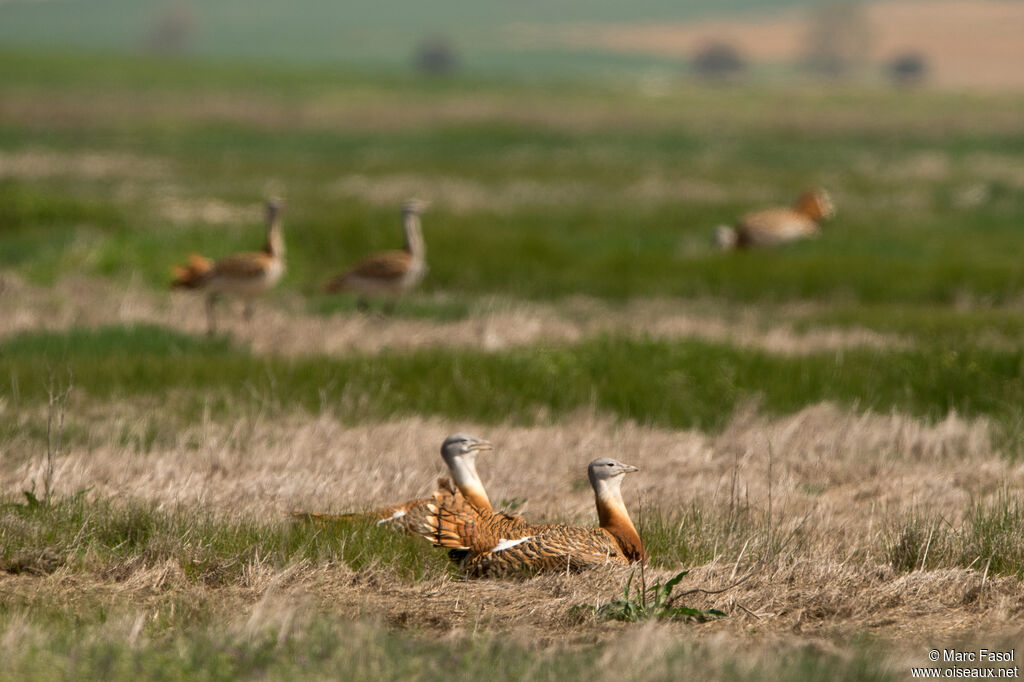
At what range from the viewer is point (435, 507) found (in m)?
7.04

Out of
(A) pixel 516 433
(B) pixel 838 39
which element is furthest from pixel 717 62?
(A) pixel 516 433

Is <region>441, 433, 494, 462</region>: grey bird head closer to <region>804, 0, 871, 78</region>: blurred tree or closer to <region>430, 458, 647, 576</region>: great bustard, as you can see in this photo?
<region>430, 458, 647, 576</region>: great bustard

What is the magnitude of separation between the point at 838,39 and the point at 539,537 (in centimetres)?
19070

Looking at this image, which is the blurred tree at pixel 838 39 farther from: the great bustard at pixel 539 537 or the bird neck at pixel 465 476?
the great bustard at pixel 539 537

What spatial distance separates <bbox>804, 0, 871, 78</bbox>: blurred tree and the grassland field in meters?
164

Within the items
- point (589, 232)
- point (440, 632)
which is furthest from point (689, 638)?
point (589, 232)

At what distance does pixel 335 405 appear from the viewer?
11.1 metres

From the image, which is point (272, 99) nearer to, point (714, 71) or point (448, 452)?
point (448, 452)

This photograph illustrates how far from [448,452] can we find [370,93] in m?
95.0

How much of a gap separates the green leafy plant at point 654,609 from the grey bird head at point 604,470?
94 centimetres

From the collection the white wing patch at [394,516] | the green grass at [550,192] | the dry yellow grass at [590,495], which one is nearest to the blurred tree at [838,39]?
the green grass at [550,192]

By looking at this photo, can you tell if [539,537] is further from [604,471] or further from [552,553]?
[604,471]

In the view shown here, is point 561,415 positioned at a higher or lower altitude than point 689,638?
lower

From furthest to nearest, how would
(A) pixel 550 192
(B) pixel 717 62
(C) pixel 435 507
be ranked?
(B) pixel 717 62 < (A) pixel 550 192 < (C) pixel 435 507
